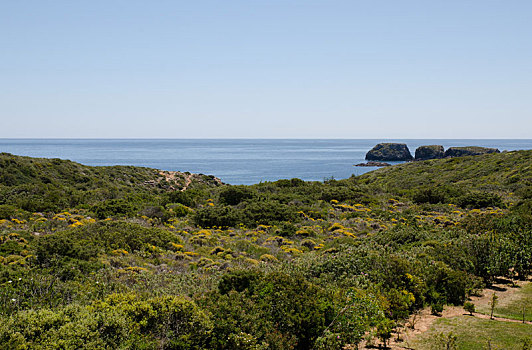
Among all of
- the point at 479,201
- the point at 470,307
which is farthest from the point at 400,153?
the point at 470,307

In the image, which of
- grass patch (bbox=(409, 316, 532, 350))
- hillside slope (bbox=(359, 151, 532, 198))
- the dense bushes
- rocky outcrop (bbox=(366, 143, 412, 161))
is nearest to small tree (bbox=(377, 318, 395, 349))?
grass patch (bbox=(409, 316, 532, 350))

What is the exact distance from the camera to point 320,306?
23.9 ft

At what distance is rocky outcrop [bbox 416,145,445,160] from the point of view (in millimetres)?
123356

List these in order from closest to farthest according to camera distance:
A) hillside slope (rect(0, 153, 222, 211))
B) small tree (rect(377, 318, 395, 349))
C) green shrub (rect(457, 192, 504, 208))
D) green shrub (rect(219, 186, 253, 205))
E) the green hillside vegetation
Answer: the green hillside vegetation → small tree (rect(377, 318, 395, 349)) → hillside slope (rect(0, 153, 222, 211)) → green shrub (rect(457, 192, 504, 208)) → green shrub (rect(219, 186, 253, 205))

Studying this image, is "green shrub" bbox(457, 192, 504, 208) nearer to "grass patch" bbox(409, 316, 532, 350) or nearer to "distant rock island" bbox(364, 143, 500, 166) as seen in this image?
"grass patch" bbox(409, 316, 532, 350)

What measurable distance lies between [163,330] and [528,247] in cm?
1204

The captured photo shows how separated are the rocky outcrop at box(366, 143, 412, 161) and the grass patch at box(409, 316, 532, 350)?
130343mm

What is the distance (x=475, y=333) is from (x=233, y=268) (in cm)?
594

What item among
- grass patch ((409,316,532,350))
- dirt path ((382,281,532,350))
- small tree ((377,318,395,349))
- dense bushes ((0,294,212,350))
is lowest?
dirt path ((382,281,532,350))

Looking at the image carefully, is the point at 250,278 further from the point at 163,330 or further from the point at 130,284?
the point at 130,284

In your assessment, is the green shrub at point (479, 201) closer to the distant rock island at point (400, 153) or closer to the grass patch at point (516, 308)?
the grass patch at point (516, 308)

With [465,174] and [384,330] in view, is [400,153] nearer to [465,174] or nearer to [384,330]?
[465,174]

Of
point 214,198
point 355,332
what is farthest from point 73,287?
point 214,198

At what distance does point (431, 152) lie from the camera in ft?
410
